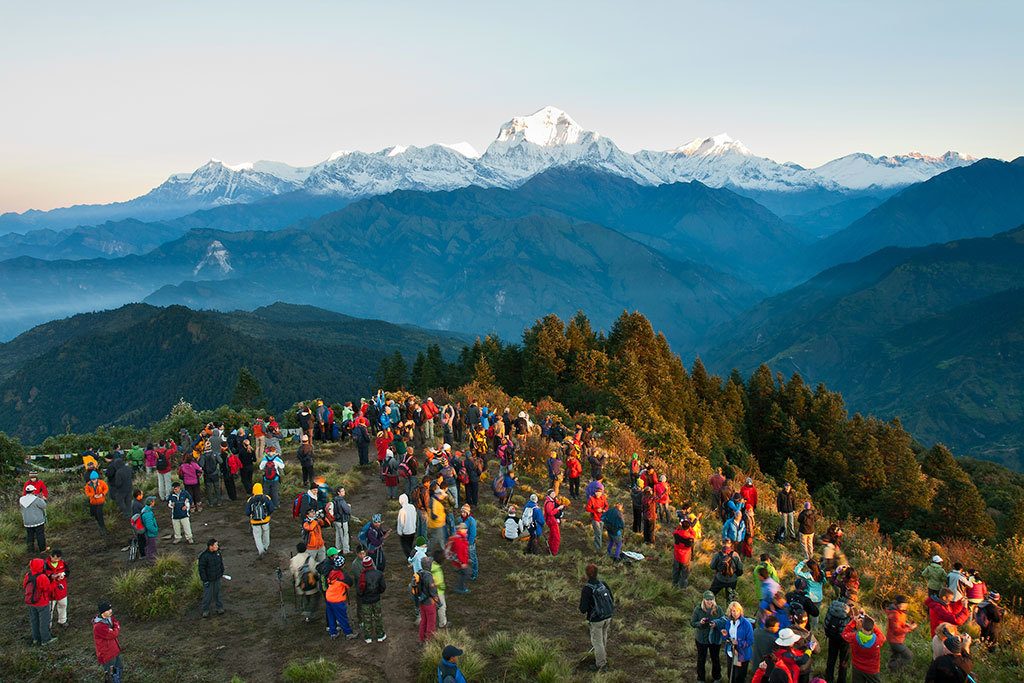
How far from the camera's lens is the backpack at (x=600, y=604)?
11.7 m

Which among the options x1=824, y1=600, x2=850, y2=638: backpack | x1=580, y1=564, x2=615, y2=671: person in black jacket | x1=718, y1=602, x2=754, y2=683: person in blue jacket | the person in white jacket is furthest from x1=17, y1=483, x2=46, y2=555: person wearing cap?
x1=824, y1=600, x2=850, y2=638: backpack

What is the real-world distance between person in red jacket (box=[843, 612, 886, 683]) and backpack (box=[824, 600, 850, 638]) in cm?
26

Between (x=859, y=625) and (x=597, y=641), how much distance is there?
4.53m

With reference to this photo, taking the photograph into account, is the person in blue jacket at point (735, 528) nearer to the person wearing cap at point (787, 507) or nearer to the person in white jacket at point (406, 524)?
the person wearing cap at point (787, 507)

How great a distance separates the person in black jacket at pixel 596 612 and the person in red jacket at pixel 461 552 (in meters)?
4.21

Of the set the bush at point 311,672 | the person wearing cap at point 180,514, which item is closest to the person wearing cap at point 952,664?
the bush at point 311,672

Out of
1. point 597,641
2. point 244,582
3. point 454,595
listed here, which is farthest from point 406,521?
point 597,641

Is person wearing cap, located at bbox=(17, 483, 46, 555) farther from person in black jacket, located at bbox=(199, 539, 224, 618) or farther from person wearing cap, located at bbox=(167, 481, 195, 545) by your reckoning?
person in black jacket, located at bbox=(199, 539, 224, 618)

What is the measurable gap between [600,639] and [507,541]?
6758mm

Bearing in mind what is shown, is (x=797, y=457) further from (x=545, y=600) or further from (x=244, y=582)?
(x=244, y=582)

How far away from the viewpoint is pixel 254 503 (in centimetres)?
1623

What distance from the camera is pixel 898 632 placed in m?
11.6

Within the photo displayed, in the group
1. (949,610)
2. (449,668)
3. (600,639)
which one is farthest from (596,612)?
(949,610)

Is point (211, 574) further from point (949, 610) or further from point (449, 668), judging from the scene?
point (949, 610)
